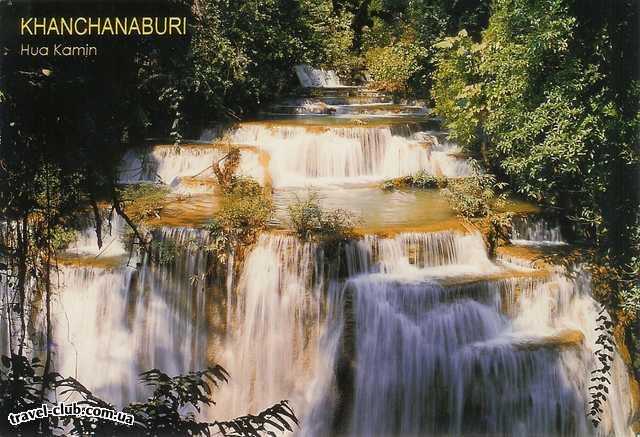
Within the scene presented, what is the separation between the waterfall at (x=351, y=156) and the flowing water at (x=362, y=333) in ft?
7.01

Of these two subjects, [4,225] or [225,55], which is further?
[225,55]

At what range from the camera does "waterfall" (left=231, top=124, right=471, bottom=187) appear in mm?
9500

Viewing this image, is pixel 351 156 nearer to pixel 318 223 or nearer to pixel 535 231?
pixel 318 223

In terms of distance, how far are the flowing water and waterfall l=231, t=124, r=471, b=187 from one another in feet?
7.01

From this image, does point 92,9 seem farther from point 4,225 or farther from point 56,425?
point 56,425

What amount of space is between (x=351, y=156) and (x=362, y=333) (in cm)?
352

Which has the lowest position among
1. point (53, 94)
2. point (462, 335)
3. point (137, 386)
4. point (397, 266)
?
point (137, 386)

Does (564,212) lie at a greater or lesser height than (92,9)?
lesser

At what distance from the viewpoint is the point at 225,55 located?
8211 mm

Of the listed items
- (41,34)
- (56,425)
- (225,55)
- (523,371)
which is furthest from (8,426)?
(225,55)

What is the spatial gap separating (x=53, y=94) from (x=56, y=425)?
187 cm

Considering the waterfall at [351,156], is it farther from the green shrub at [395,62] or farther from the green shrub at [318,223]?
the green shrub at [318,223]

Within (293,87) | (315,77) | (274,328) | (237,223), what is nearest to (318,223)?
(237,223)

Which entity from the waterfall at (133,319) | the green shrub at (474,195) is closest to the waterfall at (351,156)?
the green shrub at (474,195)
